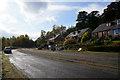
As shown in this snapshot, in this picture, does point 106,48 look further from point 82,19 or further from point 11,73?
point 82,19

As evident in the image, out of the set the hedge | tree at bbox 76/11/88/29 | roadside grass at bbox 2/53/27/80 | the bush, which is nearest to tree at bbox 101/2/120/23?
tree at bbox 76/11/88/29

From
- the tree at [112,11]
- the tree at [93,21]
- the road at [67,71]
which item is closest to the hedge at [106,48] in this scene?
the road at [67,71]

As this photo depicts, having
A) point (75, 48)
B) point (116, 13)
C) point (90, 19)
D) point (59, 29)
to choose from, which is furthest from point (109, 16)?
point (59, 29)

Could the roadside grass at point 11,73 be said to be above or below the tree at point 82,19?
below

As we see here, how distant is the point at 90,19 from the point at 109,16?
1713 centimetres

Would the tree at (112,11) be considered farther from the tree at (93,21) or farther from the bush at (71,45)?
the bush at (71,45)

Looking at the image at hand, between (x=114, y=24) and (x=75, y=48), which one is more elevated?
(x=114, y=24)

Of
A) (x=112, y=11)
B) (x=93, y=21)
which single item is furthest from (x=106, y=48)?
(x=93, y=21)

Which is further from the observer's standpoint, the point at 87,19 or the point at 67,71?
the point at 87,19

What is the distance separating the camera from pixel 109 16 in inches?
2434

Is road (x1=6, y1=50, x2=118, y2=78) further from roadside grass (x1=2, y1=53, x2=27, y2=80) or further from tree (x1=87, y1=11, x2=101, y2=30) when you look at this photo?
tree (x1=87, y1=11, x2=101, y2=30)

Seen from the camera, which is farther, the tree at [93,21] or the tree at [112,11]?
the tree at [93,21]

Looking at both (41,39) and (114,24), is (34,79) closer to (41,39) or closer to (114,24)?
(114,24)

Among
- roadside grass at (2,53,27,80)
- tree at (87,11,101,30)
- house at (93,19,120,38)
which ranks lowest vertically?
roadside grass at (2,53,27,80)
